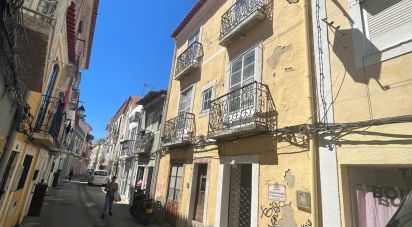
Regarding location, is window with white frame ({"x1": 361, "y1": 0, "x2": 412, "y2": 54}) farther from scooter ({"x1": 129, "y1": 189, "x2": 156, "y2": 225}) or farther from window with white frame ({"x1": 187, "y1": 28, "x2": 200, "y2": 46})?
scooter ({"x1": 129, "y1": 189, "x2": 156, "y2": 225})

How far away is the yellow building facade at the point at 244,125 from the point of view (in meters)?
5.90

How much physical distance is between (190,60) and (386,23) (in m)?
8.17

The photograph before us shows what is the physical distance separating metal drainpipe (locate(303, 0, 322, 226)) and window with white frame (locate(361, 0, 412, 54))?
1.20 meters

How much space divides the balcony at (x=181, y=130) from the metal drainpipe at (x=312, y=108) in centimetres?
561

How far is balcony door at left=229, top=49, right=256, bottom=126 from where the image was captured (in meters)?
7.34

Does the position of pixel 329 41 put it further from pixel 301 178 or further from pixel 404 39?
pixel 301 178

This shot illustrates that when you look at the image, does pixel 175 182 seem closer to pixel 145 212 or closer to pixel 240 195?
pixel 145 212

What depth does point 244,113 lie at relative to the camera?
742 centimetres

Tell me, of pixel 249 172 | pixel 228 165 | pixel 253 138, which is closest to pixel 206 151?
pixel 228 165

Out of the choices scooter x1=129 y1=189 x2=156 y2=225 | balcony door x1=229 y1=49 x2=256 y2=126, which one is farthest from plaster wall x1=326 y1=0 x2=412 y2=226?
scooter x1=129 y1=189 x2=156 y2=225

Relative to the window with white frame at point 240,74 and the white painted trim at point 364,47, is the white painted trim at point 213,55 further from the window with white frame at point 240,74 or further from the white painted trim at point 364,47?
the white painted trim at point 364,47

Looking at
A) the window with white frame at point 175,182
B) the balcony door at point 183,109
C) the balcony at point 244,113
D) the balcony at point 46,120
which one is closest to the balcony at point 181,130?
the balcony door at point 183,109

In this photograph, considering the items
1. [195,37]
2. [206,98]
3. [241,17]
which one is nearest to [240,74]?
[241,17]

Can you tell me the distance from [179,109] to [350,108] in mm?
8462
